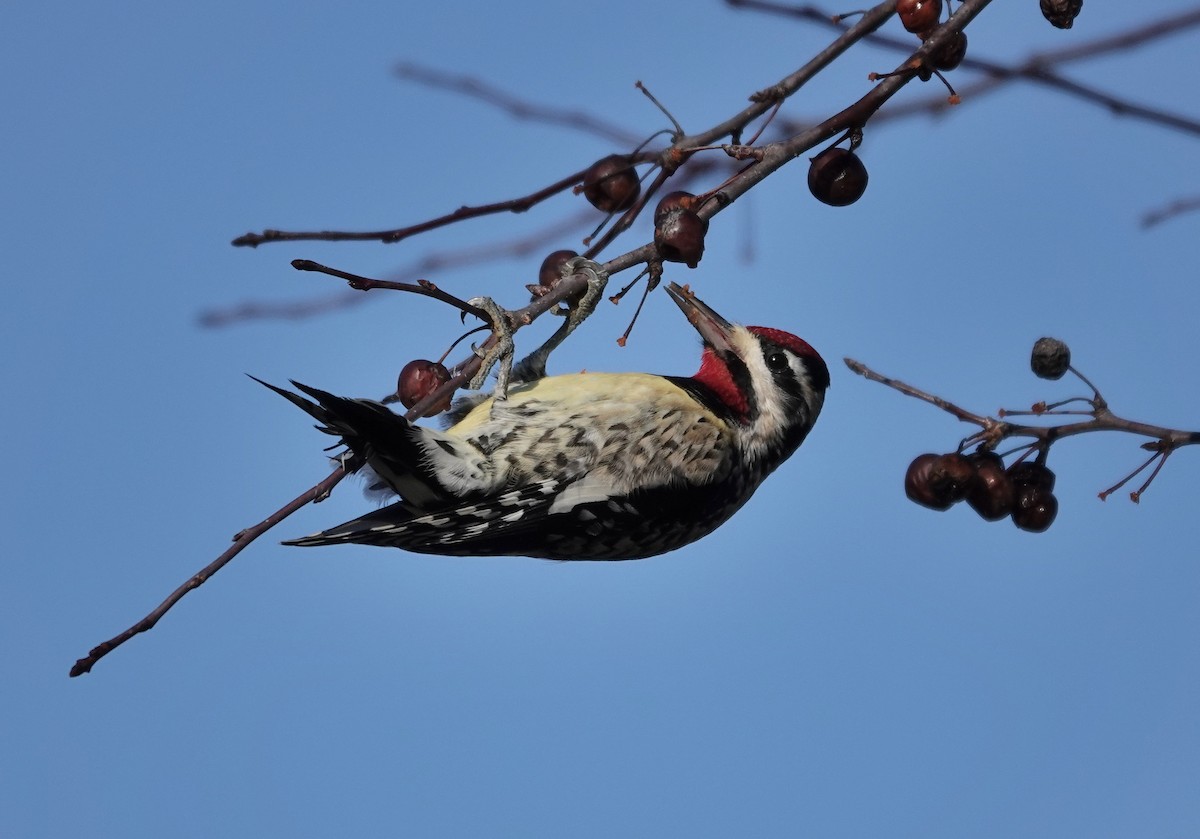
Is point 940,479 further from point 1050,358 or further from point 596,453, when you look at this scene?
point 596,453

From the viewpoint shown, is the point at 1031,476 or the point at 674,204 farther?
the point at 1031,476

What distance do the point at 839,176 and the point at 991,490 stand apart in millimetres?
1017

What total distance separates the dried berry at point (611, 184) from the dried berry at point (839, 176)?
0.62 metres

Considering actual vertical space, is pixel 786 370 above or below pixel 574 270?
above

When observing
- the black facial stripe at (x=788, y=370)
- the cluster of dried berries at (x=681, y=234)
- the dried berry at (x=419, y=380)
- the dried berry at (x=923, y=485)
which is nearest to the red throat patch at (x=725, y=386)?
the black facial stripe at (x=788, y=370)

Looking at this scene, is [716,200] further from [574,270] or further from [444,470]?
[444,470]

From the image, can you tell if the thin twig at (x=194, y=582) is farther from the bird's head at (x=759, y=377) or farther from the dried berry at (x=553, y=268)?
the bird's head at (x=759, y=377)

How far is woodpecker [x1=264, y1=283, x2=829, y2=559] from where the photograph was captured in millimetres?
3619

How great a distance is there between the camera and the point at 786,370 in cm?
439

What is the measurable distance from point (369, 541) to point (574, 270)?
3.18ft

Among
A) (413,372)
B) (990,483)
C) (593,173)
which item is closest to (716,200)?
(593,173)

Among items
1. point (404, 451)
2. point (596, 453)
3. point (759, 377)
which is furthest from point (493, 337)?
point (759, 377)

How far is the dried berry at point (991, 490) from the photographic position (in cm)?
363

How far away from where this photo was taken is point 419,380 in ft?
10.9
